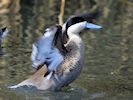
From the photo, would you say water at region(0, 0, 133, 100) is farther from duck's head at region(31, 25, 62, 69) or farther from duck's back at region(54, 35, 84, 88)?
duck's head at region(31, 25, 62, 69)

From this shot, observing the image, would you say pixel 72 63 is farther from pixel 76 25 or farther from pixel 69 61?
pixel 76 25

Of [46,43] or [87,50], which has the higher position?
[46,43]

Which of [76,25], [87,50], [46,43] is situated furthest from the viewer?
[87,50]

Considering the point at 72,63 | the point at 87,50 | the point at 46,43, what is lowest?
the point at 87,50

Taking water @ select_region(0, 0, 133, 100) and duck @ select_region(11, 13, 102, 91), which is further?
duck @ select_region(11, 13, 102, 91)

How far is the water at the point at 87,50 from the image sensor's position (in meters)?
7.89

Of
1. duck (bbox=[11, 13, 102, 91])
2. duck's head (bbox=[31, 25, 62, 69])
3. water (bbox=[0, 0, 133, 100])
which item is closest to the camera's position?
duck's head (bbox=[31, 25, 62, 69])

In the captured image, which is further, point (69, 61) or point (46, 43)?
point (69, 61)

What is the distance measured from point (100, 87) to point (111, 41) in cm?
302

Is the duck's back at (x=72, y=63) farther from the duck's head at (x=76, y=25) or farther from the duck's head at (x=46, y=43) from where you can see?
the duck's head at (x=46, y=43)

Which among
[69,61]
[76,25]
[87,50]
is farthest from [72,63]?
[87,50]

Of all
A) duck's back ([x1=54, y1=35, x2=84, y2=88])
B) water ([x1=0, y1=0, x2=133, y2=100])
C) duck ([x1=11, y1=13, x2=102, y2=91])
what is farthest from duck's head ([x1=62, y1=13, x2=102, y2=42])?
water ([x1=0, y1=0, x2=133, y2=100])

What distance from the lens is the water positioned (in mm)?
7895

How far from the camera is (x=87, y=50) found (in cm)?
1021
